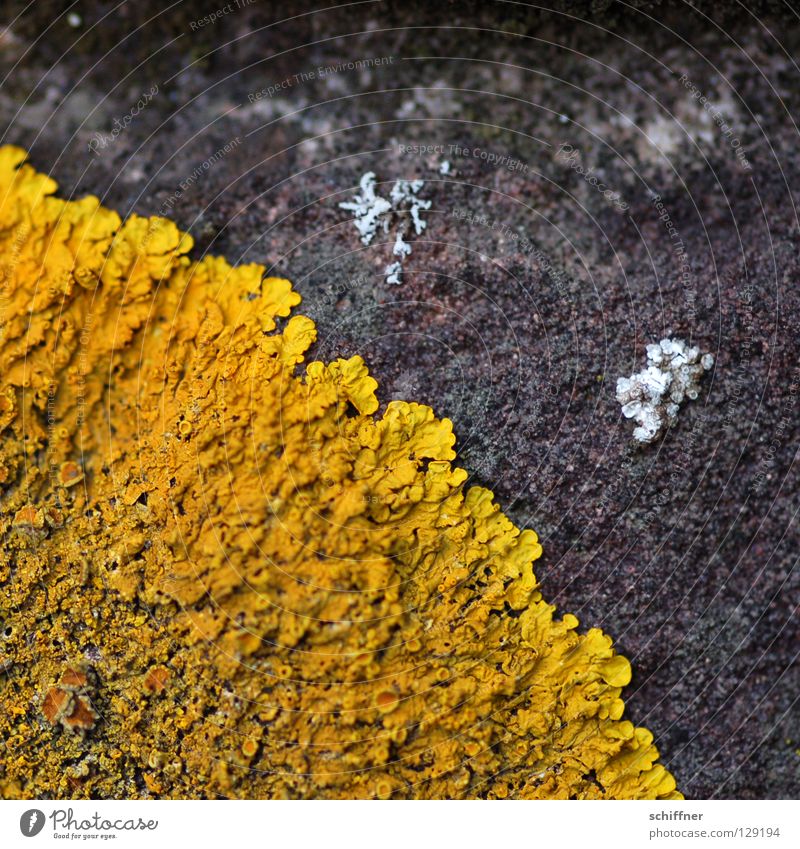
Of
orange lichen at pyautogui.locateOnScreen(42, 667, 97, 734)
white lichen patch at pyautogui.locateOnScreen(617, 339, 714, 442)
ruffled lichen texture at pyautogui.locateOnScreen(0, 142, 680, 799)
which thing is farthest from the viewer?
white lichen patch at pyautogui.locateOnScreen(617, 339, 714, 442)

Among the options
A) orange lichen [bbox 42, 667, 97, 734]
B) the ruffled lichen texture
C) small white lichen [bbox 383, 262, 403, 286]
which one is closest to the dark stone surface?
small white lichen [bbox 383, 262, 403, 286]

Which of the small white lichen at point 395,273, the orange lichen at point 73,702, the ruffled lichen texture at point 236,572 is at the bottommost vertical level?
the orange lichen at point 73,702

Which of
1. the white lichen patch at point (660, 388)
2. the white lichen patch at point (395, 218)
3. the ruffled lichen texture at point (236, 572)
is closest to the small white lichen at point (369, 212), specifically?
the white lichen patch at point (395, 218)

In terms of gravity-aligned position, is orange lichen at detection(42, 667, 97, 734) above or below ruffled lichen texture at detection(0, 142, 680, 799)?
below

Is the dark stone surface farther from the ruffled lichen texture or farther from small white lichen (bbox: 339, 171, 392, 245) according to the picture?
the ruffled lichen texture

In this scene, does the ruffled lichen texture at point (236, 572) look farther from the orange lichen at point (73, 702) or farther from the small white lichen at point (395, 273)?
the small white lichen at point (395, 273)

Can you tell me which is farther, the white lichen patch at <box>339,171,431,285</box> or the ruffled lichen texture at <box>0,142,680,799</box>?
the white lichen patch at <box>339,171,431,285</box>

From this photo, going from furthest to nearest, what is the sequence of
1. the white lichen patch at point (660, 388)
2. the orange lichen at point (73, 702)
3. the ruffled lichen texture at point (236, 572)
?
the white lichen patch at point (660, 388) < the orange lichen at point (73, 702) < the ruffled lichen texture at point (236, 572)
